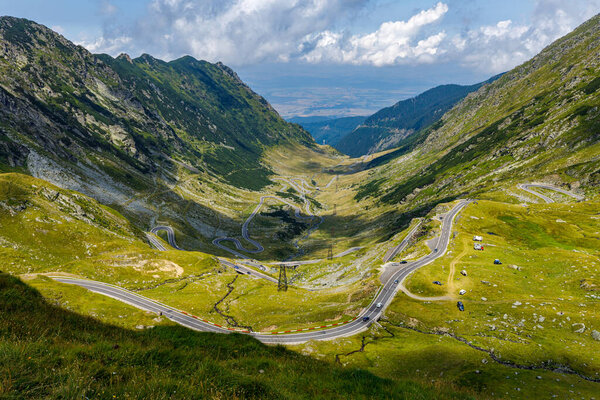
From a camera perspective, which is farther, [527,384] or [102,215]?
[102,215]

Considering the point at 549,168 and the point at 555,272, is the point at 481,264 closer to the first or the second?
the point at 555,272

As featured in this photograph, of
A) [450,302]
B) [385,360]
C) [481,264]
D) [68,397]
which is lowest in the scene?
[385,360]

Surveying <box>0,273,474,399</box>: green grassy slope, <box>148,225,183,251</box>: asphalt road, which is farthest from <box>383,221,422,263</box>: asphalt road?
<box>148,225,183,251</box>: asphalt road

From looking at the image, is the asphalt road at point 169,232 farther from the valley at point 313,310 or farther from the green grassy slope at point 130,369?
the green grassy slope at point 130,369

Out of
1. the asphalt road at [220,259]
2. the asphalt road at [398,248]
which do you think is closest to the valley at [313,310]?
the asphalt road at [398,248]

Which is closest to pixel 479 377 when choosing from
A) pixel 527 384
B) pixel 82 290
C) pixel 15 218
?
pixel 527 384

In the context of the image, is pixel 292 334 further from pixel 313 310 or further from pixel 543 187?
pixel 543 187

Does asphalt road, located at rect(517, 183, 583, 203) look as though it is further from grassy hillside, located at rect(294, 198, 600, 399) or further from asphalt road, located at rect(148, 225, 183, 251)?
asphalt road, located at rect(148, 225, 183, 251)

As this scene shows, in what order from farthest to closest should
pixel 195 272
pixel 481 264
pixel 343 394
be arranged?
pixel 195 272 < pixel 481 264 < pixel 343 394
